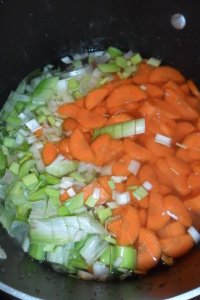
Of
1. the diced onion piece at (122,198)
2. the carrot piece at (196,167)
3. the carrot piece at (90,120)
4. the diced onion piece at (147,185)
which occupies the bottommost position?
the diced onion piece at (122,198)

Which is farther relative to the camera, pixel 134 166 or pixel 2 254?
pixel 134 166

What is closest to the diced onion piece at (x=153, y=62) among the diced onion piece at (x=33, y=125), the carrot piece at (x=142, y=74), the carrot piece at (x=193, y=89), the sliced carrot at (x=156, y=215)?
the carrot piece at (x=142, y=74)

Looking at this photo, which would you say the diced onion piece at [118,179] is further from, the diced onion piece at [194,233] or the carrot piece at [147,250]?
Result: the diced onion piece at [194,233]

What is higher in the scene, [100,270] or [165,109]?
[165,109]

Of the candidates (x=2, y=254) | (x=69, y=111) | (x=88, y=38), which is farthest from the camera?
(x=88, y=38)

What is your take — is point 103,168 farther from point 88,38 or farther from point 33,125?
point 88,38

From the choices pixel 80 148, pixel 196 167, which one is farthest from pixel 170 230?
pixel 80 148
